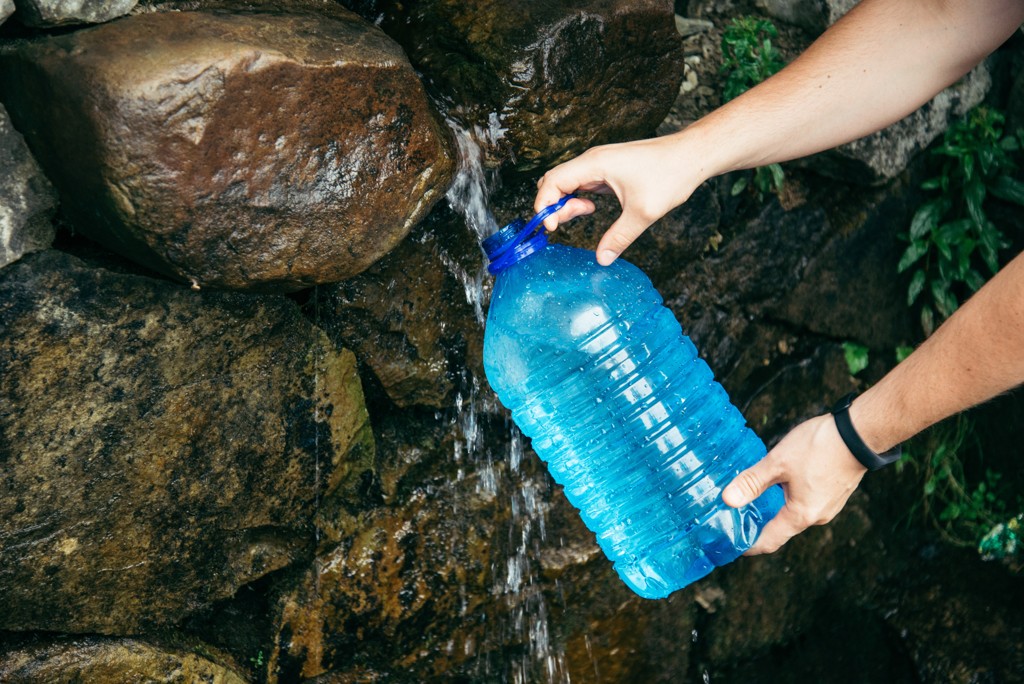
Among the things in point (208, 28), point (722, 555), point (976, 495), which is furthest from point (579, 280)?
point (976, 495)

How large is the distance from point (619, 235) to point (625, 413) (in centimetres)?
67

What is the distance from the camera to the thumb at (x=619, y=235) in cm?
193

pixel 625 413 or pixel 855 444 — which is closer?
pixel 855 444

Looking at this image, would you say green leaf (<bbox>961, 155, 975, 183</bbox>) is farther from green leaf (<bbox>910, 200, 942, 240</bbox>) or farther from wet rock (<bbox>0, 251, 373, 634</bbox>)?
wet rock (<bbox>0, 251, 373, 634</bbox>)

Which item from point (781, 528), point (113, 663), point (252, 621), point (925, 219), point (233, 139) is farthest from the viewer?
point (925, 219)

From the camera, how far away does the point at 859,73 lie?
2.15 meters

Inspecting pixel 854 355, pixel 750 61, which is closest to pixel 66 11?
pixel 750 61

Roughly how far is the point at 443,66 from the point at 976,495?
2.59 meters

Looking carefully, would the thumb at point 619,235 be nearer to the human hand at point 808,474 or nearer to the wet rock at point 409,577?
the human hand at point 808,474

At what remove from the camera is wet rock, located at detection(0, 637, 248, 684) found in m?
2.08

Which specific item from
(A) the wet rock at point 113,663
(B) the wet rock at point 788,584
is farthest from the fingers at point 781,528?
(A) the wet rock at point 113,663

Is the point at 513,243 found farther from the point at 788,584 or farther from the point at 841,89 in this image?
the point at 788,584

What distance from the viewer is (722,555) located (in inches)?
93.4

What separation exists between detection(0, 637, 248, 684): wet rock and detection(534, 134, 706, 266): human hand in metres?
1.41
